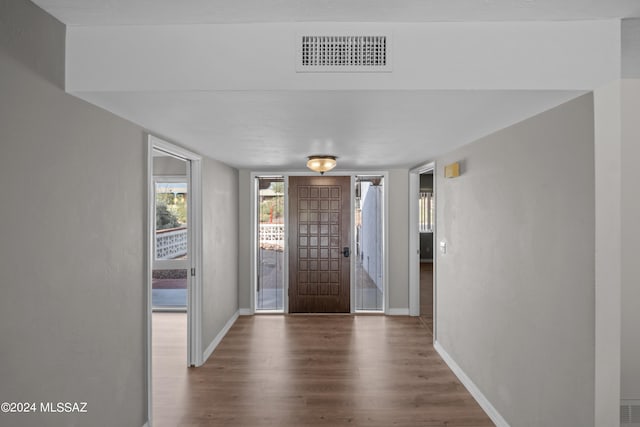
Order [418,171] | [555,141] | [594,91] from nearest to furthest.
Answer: [594,91]
[555,141]
[418,171]

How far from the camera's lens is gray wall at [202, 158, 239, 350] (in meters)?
3.71

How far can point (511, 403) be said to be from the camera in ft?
7.73

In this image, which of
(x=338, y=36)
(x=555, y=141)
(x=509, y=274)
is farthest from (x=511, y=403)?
(x=338, y=36)

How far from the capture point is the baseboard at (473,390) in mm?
2527

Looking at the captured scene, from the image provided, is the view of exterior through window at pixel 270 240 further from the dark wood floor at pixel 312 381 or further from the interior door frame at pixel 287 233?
the dark wood floor at pixel 312 381

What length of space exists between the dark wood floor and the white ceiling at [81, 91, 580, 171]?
219 cm

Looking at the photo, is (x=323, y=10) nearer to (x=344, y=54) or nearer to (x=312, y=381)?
(x=344, y=54)

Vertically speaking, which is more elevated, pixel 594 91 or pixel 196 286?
pixel 594 91

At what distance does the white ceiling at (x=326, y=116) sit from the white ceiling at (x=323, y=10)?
0.32 metres

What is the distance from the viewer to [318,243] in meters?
5.30

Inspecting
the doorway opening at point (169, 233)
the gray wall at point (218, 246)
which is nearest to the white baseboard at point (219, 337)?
the gray wall at point (218, 246)

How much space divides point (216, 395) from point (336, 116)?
256 centimetres

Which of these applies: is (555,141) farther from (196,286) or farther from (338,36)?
(196,286)

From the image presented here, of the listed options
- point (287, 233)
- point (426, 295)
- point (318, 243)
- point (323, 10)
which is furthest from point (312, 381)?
point (426, 295)
